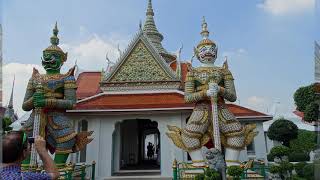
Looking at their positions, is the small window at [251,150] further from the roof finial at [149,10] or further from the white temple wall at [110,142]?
the roof finial at [149,10]

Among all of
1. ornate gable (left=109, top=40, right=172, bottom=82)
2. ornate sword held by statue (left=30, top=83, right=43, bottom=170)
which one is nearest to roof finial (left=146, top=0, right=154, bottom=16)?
ornate gable (left=109, top=40, right=172, bottom=82)

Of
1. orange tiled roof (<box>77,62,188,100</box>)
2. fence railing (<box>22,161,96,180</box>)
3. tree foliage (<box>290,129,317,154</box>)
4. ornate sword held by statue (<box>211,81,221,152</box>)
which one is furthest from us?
tree foliage (<box>290,129,317,154</box>)

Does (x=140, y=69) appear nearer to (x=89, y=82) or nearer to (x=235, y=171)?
(x=89, y=82)

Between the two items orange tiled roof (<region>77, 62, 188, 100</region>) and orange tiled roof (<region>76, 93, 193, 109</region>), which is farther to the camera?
orange tiled roof (<region>77, 62, 188, 100</region>)

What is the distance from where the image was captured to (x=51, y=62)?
812cm

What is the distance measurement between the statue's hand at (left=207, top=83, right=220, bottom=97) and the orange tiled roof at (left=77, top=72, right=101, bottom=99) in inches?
243

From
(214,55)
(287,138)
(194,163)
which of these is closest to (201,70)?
(214,55)

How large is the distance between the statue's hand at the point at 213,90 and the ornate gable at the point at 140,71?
3660mm

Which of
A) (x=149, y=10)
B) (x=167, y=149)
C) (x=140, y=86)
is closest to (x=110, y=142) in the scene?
(x=167, y=149)

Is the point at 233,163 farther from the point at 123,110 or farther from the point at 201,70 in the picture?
the point at 123,110

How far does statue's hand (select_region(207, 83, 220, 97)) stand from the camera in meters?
6.97

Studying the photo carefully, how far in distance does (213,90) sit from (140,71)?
4.44 meters

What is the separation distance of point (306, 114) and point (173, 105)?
9.10 metres

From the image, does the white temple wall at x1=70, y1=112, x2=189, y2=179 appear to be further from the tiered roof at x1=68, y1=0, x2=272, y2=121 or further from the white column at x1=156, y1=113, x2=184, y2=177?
the tiered roof at x1=68, y1=0, x2=272, y2=121
